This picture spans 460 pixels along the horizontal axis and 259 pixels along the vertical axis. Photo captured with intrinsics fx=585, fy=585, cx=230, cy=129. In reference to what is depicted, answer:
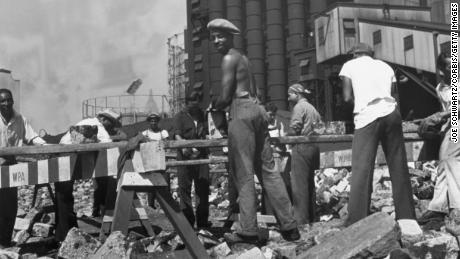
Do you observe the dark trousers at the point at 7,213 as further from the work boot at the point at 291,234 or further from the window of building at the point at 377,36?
the window of building at the point at 377,36

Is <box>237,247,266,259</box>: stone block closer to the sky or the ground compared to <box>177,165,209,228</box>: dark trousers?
closer to the ground

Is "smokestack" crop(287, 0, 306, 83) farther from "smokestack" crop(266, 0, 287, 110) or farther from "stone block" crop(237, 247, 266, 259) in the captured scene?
"stone block" crop(237, 247, 266, 259)

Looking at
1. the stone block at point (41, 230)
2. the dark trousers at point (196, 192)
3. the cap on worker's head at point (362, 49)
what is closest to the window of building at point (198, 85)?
the dark trousers at point (196, 192)

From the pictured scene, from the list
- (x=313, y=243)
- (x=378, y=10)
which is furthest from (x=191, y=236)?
(x=378, y=10)

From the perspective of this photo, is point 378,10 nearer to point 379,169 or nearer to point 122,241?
→ point 379,169

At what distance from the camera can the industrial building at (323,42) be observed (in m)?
26.0

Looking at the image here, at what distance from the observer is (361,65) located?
494 cm

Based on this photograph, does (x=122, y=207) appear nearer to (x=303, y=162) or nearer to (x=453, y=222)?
(x=453, y=222)

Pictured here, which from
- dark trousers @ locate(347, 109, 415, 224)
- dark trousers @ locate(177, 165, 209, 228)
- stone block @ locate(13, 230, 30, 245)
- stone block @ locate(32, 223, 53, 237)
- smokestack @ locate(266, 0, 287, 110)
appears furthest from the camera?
smokestack @ locate(266, 0, 287, 110)

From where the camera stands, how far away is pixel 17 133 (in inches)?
245

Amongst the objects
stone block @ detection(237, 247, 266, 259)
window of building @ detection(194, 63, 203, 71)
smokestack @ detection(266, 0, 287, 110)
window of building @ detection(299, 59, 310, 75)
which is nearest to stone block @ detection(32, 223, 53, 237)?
stone block @ detection(237, 247, 266, 259)

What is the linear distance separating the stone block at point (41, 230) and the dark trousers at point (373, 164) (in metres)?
3.88

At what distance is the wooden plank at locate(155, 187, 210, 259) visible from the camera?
4234 millimetres

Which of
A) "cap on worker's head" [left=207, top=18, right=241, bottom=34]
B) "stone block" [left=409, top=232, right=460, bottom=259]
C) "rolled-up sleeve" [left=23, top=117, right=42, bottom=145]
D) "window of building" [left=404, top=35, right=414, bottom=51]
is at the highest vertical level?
"window of building" [left=404, top=35, right=414, bottom=51]
